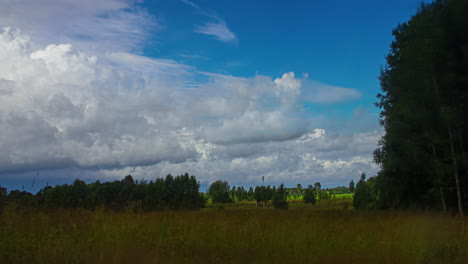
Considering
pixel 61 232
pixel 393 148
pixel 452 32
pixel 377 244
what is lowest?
pixel 377 244

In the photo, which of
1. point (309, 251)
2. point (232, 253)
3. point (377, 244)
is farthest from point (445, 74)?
point (232, 253)

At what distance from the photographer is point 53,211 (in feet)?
27.5

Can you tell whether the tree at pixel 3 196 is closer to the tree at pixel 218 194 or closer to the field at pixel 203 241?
the field at pixel 203 241

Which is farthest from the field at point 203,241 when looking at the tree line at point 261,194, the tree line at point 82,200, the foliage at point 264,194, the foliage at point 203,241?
the foliage at point 264,194

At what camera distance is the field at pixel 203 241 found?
539 centimetres

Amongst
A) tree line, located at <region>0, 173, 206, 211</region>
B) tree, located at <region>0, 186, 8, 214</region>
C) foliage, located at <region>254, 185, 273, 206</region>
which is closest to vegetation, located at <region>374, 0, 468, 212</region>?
tree line, located at <region>0, 173, 206, 211</region>

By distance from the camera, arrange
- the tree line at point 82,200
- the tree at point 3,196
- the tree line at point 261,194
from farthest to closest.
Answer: the tree line at point 261,194 < the tree line at point 82,200 < the tree at point 3,196

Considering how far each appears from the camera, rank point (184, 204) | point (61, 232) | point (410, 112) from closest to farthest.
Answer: point (61, 232), point (184, 204), point (410, 112)

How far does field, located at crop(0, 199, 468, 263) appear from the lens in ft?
17.7

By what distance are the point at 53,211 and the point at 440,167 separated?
17.4 m

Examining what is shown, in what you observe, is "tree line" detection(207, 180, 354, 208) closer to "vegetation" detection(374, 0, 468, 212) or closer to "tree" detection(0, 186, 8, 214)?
"vegetation" detection(374, 0, 468, 212)

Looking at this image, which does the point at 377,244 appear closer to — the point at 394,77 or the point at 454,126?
the point at 454,126

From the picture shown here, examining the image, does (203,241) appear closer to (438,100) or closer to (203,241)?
(203,241)

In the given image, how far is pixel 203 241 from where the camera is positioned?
256 inches
